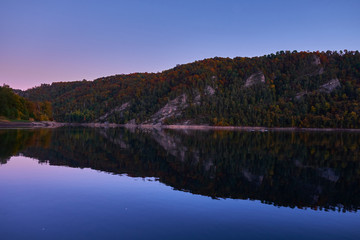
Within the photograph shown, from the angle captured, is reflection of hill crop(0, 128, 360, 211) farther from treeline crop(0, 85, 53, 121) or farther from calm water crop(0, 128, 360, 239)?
treeline crop(0, 85, 53, 121)

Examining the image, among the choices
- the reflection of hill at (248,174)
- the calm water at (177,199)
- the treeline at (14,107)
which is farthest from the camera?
the treeline at (14,107)

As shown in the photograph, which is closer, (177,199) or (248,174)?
(177,199)

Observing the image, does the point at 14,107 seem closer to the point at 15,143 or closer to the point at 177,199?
the point at 15,143

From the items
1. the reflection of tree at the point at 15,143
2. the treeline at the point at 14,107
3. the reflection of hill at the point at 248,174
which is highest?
the treeline at the point at 14,107

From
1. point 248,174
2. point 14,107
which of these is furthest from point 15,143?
point 14,107

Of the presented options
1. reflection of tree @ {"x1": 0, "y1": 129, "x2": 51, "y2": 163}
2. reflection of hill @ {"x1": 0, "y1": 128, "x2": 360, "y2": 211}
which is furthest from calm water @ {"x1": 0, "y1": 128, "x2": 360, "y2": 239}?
reflection of tree @ {"x1": 0, "y1": 129, "x2": 51, "y2": 163}

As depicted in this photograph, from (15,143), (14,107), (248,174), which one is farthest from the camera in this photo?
(14,107)

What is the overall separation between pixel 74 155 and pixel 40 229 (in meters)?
27.0

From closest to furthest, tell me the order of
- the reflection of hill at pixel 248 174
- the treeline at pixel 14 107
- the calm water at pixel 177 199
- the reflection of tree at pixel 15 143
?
the calm water at pixel 177 199, the reflection of hill at pixel 248 174, the reflection of tree at pixel 15 143, the treeline at pixel 14 107

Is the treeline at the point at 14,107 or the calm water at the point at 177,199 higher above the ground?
the treeline at the point at 14,107

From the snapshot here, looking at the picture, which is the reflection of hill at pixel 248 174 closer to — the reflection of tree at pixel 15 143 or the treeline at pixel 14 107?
the reflection of tree at pixel 15 143

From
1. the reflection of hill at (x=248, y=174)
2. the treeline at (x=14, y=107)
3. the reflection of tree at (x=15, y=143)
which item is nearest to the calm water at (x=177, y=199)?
the reflection of hill at (x=248, y=174)

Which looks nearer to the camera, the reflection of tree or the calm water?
the calm water

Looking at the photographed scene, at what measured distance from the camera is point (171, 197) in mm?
20125
